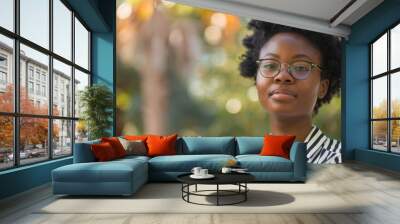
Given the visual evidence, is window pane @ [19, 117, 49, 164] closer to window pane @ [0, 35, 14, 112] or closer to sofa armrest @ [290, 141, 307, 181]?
window pane @ [0, 35, 14, 112]

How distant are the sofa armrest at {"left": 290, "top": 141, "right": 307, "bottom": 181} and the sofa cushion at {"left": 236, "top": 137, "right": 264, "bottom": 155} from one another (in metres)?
0.82

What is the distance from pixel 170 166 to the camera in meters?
6.12

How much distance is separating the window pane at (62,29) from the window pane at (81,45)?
419 millimetres

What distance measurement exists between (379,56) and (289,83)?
226cm

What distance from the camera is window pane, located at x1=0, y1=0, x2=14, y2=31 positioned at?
4.88m

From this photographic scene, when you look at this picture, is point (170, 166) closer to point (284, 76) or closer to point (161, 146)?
point (161, 146)

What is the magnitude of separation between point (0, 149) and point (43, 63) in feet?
5.97

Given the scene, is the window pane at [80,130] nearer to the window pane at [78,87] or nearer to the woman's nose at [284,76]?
the window pane at [78,87]

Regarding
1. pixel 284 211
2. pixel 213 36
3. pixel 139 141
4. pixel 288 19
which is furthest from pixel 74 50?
pixel 284 211

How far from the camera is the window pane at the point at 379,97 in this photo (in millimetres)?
8758

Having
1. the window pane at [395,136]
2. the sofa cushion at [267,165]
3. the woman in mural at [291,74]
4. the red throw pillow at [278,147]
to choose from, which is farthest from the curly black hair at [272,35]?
the sofa cushion at [267,165]

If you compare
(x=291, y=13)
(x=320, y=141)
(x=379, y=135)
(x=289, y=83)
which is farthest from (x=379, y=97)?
(x=291, y=13)

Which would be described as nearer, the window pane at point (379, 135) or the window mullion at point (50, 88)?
the window mullion at point (50, 88)

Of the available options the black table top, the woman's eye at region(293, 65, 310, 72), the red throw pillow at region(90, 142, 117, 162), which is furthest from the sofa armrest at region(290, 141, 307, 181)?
the woman's eye at region(293, 65, 310, 72)
